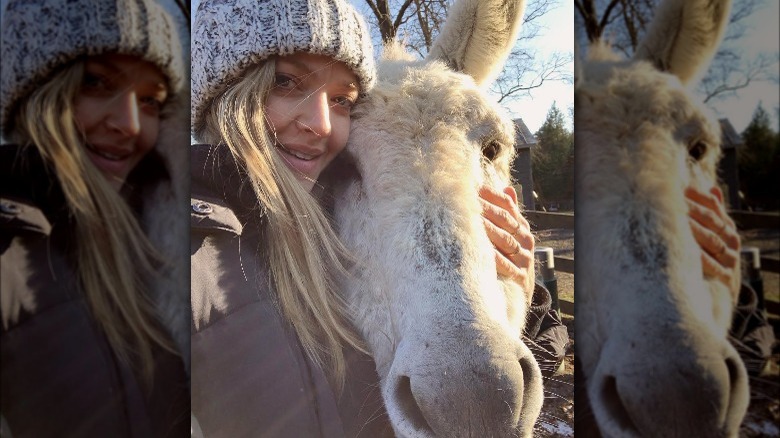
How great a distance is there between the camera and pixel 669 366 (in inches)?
Result: 64.5

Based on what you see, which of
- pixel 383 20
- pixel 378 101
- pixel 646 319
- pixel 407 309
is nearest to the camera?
pixel 407 309

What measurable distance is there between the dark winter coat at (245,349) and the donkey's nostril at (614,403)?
2.39 ft

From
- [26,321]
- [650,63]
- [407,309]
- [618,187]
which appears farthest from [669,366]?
[26,321]

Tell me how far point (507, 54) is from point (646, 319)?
3.36ft

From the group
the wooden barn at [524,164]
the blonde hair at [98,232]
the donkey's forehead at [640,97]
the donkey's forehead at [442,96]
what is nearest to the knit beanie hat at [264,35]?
the donkey's forehead at [442,96]

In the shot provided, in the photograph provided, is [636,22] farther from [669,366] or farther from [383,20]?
[669,366]

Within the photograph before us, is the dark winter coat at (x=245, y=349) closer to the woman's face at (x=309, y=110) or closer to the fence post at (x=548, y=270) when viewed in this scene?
the woman's face at (x=309, y=110)

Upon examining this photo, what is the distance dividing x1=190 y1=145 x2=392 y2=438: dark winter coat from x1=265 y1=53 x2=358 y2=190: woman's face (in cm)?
20

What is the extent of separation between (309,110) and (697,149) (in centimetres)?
135

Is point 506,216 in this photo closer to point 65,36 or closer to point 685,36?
point 685,36

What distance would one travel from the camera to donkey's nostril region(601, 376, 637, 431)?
1.71 metres

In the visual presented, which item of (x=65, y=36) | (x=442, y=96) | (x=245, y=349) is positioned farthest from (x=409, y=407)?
(x=65, y=36)

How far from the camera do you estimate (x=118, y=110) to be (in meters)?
1.90

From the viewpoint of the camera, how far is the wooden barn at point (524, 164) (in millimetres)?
1872
